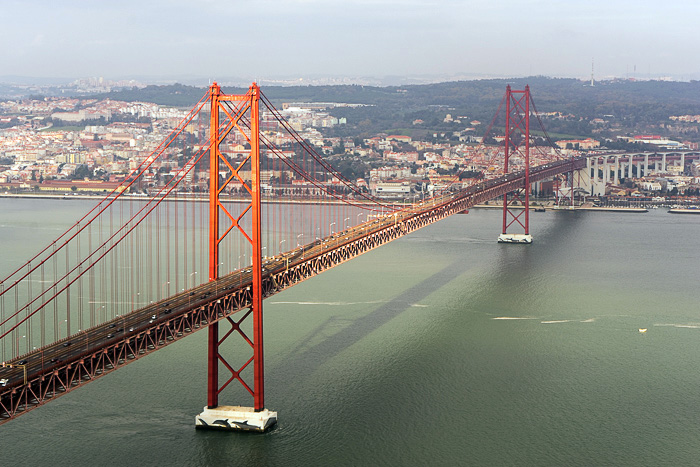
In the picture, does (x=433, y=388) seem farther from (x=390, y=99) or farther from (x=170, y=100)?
(x=390, y=99)

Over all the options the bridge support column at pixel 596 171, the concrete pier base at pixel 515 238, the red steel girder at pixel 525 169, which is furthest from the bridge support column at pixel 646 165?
the concrete pier base at pixel 515 238

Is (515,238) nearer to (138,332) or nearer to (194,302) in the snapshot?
(194,302)

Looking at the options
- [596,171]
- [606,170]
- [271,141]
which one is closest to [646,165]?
[606,170]

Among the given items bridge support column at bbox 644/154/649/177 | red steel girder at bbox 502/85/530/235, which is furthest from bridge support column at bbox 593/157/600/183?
bridge support column at bbox 644/154/649/177

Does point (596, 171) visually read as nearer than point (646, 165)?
Yes

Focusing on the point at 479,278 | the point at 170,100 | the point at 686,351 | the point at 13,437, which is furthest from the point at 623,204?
the point at 170,100

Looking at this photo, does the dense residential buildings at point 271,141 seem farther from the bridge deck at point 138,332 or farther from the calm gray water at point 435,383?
the bridge deck at point 138,332
